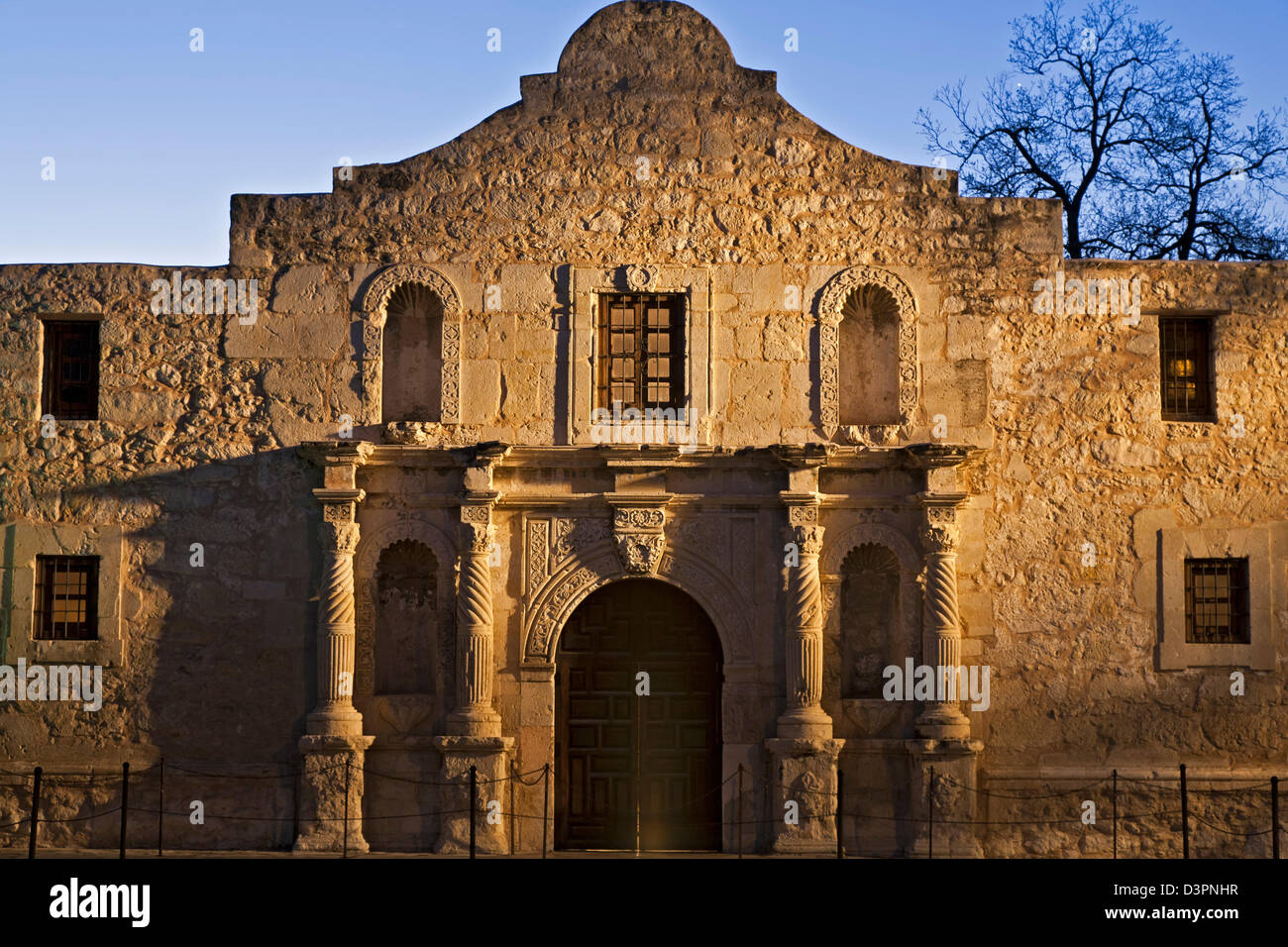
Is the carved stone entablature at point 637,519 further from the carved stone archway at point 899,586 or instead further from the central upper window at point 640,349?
the carved stone archway at point 899,586

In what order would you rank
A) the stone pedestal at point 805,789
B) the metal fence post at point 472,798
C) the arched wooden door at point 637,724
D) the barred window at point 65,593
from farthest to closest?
the barred window at point 65,593 → the arched wooden door at point 637,724 → the stone pedestal at point 805,789 → the metal fence post at point 472,798

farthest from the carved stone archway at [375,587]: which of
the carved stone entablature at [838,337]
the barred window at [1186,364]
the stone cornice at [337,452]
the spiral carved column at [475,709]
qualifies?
the barred window at [1186,364]

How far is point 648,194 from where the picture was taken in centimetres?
1844

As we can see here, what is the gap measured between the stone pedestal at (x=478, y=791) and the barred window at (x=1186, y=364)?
7.79 metres

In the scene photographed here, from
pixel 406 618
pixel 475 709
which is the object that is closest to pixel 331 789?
pixel 475 709

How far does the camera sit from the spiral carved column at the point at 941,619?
17469 mm

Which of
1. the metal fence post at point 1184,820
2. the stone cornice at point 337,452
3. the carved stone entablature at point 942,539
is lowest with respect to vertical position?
the metal fence post at point 1184,820

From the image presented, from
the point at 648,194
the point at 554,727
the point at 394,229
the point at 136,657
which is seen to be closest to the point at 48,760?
the point at 136,657

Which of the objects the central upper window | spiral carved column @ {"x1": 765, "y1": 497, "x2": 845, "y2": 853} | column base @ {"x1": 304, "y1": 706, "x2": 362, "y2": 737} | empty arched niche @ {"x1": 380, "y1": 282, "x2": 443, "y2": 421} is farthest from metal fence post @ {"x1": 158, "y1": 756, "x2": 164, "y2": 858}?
spiral carved column @ {"x1": 765, "y1": 497, "x2": 845, "y2": 853}

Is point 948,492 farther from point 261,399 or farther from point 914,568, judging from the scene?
point 261,399

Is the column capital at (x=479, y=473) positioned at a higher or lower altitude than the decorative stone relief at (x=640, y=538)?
higher

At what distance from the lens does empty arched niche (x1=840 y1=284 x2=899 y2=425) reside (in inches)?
723

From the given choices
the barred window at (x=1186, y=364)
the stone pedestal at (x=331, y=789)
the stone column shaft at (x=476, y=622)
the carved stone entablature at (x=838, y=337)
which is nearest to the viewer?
the stone pedestal at (x=331, y=789)

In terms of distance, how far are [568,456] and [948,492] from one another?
382 centimetres
